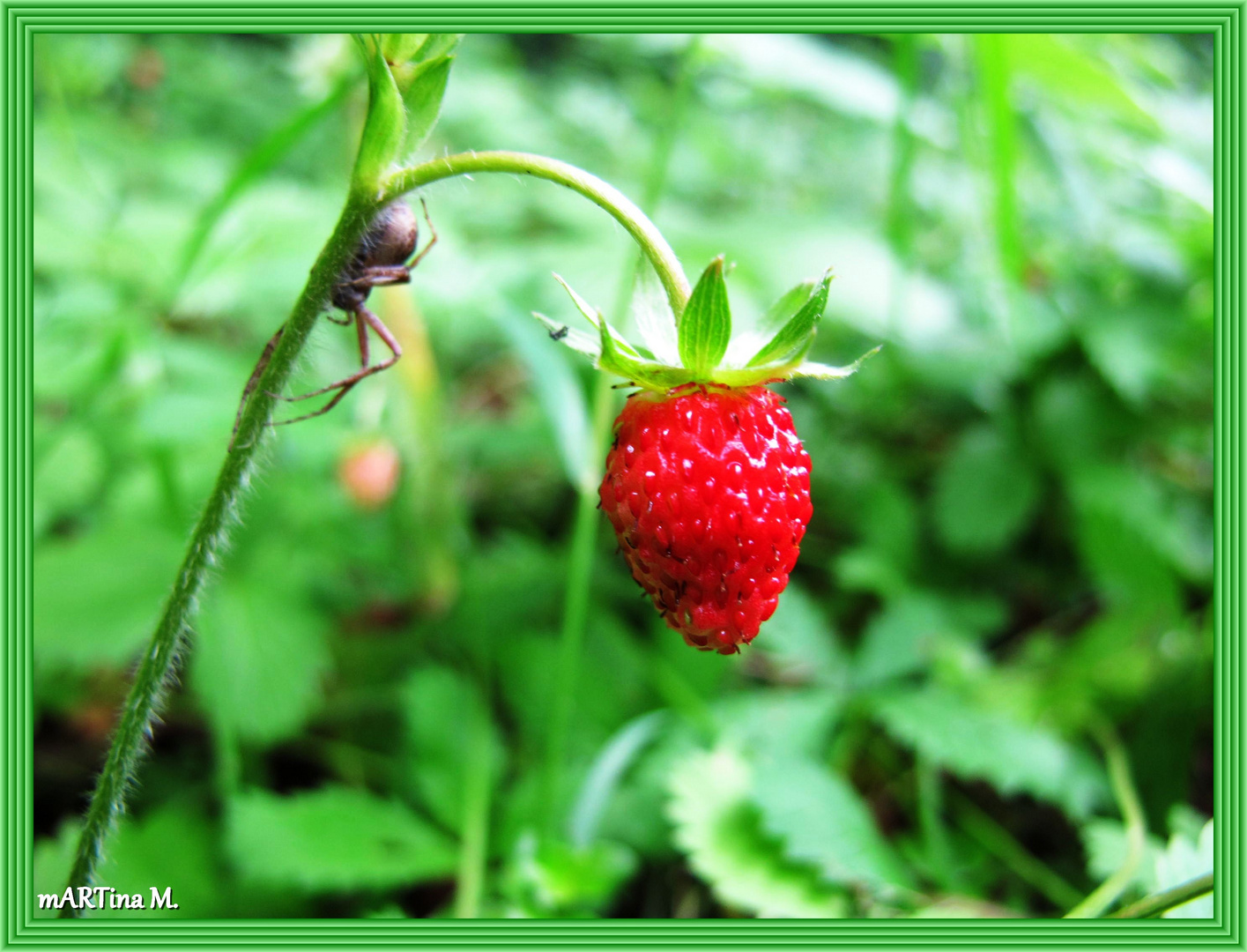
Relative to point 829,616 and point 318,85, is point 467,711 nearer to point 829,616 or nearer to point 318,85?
point 829,616

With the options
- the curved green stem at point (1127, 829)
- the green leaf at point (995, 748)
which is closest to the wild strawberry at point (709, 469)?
the curved green stem at point (1127, 829)

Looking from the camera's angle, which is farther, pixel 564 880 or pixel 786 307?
pixel 564 880

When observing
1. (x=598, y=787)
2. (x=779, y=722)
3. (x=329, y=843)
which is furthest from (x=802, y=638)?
(x=329, y=843)

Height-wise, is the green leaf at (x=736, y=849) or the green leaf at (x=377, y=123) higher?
the green leaf at (x=377, y=123)

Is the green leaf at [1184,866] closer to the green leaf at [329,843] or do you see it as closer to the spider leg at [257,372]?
the green leaf at [329,843]

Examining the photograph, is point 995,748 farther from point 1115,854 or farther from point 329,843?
point 329,843

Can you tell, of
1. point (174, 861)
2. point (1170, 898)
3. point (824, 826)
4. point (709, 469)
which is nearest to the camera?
point (709, 469)
